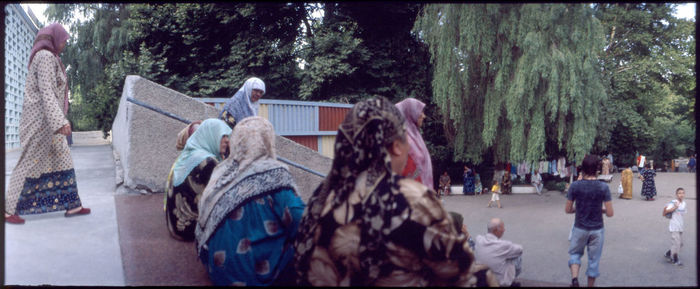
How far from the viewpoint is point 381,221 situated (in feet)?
5.48

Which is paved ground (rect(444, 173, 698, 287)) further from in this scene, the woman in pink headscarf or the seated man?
the woman in pink headscarf

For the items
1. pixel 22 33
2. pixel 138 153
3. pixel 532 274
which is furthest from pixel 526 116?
pixel 22 33

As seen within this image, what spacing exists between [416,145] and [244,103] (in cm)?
237

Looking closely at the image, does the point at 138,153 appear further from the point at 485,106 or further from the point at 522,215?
the point at 522,215

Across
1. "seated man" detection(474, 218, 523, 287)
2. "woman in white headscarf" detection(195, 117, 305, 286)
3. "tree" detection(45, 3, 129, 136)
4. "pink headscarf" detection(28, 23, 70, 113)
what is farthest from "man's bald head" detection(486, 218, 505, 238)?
"tree" detection(45, 3, 129, 136)

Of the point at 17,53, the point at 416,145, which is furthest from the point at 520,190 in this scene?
the point at 17,53

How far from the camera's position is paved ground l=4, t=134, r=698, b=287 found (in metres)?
2.92

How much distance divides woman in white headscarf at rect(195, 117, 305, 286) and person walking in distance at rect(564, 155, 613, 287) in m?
3.18

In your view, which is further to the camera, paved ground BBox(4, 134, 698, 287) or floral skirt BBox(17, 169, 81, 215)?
floral skirt BBox(17, 169, 81, 215)

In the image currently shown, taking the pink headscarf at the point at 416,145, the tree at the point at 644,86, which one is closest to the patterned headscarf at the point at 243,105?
the pink headscarf at the point at 416,145

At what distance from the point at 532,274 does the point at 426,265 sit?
724cm

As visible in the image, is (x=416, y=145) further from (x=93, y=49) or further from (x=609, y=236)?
(x=93, y=49)

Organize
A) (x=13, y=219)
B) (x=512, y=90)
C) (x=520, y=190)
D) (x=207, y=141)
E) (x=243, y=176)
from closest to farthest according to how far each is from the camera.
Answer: (x=243, y=176)
(x=207, y=141)
(x=13, y=219)
(x=512, y=90)
(x=520, y=190)

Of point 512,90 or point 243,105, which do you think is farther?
point 512,90
